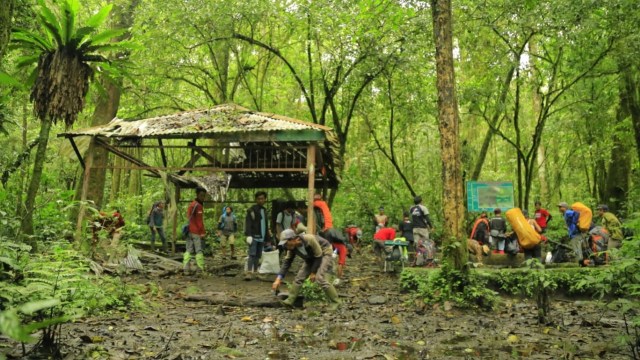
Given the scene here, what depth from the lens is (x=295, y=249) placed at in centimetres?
862

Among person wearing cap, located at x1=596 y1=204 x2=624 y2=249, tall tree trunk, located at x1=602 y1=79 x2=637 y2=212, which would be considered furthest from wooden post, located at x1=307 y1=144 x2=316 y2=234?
tall tree trunk, located at x1=602 y1=79 x2=637 y2=212

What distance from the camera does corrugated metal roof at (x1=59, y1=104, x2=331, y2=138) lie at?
37.6ft

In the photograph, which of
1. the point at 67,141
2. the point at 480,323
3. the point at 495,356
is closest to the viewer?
the point at 495,356

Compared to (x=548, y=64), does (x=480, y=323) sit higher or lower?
lower

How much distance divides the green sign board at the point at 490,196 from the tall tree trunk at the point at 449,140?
5505 mm

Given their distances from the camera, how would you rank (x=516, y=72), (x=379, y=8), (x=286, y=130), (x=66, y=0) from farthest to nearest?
(x=516, y=72), (x=379, y=8), (x=286, y=130), (x=66, y=0)

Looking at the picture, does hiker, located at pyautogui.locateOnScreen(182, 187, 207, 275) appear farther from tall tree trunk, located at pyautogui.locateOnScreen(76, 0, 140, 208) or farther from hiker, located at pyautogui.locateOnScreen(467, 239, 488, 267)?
hiker, located at pyautogui.locateOnScreen(467, 239, 488, 267)

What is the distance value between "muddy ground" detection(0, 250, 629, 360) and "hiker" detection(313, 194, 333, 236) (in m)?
1.89

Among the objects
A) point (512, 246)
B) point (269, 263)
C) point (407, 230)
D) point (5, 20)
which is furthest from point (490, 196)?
point (5, 20)

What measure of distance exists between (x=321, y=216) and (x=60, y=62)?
21.3 feet

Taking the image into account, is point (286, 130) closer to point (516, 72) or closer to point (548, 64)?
point (516, 72)

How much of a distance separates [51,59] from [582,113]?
19.0 meters

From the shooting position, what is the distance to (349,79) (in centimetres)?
1739

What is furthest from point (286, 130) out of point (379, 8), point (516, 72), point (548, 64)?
point (548, 64)
